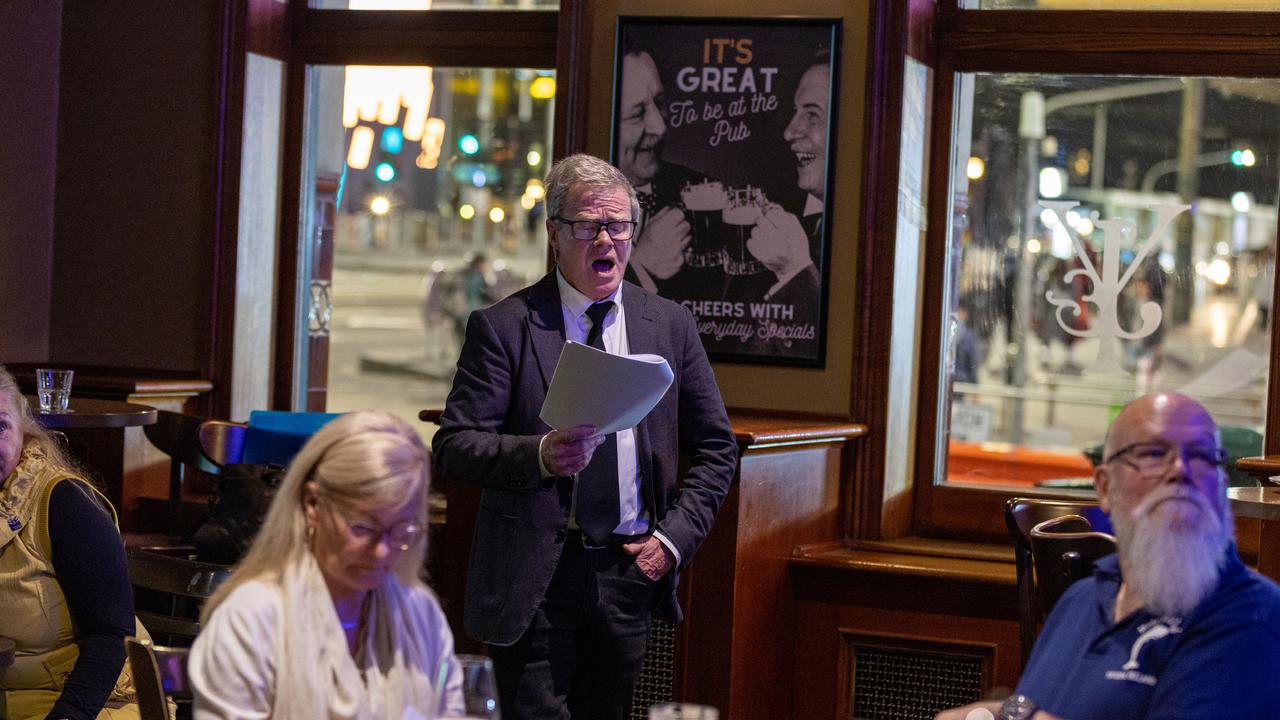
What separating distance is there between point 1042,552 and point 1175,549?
3.53ft

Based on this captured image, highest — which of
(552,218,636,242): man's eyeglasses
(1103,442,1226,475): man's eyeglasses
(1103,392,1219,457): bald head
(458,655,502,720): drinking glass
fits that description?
(552,218,636,242): man's eyeglasses

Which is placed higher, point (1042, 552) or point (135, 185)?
point (135, 185)

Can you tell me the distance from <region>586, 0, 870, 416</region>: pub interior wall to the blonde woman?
10.4ft

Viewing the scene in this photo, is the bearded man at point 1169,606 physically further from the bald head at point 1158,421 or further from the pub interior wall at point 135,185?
the pub interior wall at point 135,185

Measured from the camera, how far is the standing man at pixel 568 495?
2.92 metres

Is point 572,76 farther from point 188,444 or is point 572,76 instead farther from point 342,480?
point 342,480

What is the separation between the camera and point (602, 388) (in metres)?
2.71

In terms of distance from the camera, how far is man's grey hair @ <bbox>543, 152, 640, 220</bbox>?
300 cm

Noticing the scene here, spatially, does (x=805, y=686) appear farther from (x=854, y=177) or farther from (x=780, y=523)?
(x=854, y=177)

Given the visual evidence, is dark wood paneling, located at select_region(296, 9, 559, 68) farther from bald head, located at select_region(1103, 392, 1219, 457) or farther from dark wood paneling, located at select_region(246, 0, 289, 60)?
bald head, located at select_region(1103, 392, 1219, 457)

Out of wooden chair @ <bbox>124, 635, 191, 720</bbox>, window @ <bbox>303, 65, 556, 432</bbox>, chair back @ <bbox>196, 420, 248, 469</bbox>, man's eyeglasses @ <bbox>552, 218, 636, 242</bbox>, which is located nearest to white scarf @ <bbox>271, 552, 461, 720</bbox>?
wooden chair @ <bbox>124, 635, 191, 720</bbox>

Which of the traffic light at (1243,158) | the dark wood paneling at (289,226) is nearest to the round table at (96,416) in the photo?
the dark wood paneling at (289,226)

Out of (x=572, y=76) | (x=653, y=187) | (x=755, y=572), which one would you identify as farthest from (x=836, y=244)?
(x=755, y=572)

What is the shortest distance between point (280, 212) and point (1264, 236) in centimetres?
352
